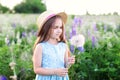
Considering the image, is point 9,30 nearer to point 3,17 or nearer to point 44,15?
point 44,15

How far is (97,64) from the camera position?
6.88 meters

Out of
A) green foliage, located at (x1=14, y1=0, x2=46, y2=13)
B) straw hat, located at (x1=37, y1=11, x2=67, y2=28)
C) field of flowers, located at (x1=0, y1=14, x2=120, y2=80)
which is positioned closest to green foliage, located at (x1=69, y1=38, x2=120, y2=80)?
field of flowers, located at (x1=0, y1=14, x2=120, y2=80)

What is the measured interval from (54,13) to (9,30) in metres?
4.79

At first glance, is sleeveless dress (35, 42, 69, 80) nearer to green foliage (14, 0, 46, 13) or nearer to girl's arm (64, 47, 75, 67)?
girl's arm (64, 47, 75, 67)

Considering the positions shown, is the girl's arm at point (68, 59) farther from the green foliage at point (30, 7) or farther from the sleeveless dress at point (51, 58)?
the green foliage at point (30, 7)

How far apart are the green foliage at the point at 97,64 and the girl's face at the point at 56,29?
1.96 metres

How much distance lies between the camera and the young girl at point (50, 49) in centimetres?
455

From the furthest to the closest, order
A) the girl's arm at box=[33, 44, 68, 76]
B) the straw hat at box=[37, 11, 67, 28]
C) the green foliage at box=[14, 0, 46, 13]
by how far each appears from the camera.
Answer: the green foliage at box=[14, 0, 46, 13] → the straw hat at box=[37, 11, 67, 28] → the girl's arm at box=[33, 44, 68, 76]

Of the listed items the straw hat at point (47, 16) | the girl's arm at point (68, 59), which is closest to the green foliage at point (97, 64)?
the girl's arm at point (68, 59)

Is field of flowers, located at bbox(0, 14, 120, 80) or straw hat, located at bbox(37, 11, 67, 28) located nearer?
straw hat, located at bbox(37, 11, 67, 28)

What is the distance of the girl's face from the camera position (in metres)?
4.54

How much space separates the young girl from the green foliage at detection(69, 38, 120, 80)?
6.09ft

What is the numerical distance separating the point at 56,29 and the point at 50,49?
0.20 m

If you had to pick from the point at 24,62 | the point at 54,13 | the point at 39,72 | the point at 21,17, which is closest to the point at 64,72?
the point at 39,72
